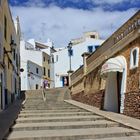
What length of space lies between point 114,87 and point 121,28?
9.45 feet

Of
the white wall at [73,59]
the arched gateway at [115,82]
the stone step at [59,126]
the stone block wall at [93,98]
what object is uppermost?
the white wall at [73,59]

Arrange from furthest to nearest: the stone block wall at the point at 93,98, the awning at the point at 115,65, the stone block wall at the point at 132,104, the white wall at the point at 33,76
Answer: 1. the white wall at the point at 33,76
2. the stone block wall at the point at 93,98
3. the awning at the point at 115,65
4. the stone block wall at the point at 132,104

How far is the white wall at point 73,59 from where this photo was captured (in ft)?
201

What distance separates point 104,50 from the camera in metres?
21.1

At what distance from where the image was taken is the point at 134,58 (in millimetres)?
16125

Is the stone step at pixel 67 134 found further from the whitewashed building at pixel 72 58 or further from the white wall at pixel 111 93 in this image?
the whitewashed building at pixel 72 58

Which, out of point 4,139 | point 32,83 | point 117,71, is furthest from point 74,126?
point 32,83

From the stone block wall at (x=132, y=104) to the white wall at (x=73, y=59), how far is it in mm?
44250

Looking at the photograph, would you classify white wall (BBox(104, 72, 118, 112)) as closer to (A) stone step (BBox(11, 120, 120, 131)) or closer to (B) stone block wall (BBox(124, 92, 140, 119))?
(B) stone block wall (BBox(124, 92, 140, 119))

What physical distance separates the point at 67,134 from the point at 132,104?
4968 millimetres

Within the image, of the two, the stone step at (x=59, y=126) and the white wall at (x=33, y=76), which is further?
the white wall at (x=33, y=76)

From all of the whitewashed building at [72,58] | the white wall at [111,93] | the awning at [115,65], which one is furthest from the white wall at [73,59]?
the awning at [115,65]

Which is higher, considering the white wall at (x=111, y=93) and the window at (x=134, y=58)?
the window at (x=134, y=58)

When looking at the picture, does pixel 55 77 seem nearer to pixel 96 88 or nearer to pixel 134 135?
pixel 96 88
